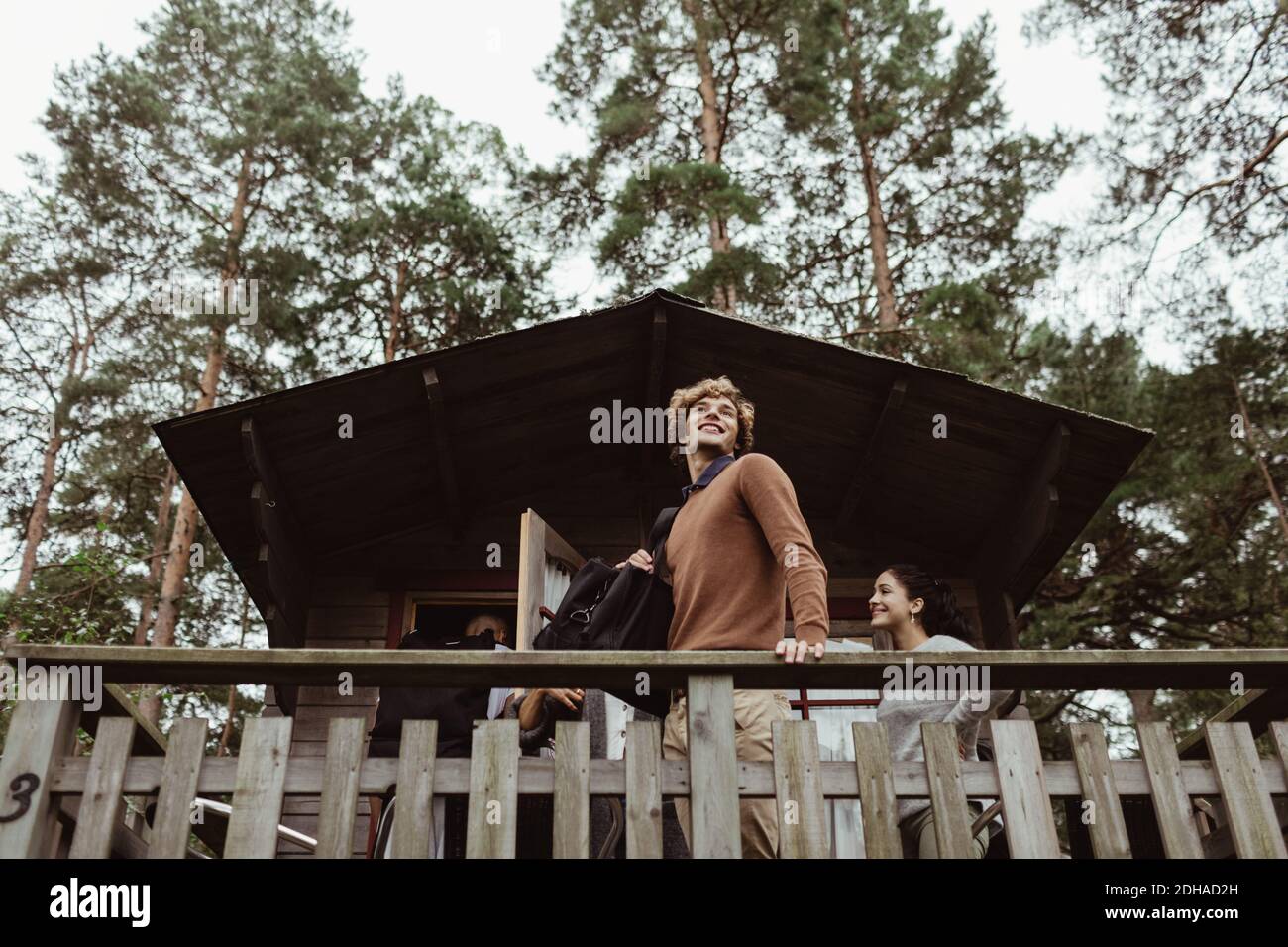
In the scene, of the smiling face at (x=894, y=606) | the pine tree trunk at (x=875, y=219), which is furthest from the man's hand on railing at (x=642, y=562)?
the pine tree trunk at (x=875, y=219)

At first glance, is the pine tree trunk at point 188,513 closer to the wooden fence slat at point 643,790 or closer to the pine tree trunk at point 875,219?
the pine tree trunk at point 875,219

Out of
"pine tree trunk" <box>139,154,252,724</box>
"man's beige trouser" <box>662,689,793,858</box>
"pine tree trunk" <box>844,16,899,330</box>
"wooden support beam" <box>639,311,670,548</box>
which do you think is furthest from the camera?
"pine tree trunk" <box>844,16,899,330</box>

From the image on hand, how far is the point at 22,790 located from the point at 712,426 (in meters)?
2.70

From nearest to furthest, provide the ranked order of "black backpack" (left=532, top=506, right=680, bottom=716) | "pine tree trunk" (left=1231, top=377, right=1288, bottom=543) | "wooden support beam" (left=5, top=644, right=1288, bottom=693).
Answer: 1. "wooden support beam" (left=5, top=644, right=1288, bottom=693)
2. "black backpack" (left=532, top=506, right=680, bottom=716)
3. "pine tree trunk" (left=1231, top=377, right=1288, bottom=543)

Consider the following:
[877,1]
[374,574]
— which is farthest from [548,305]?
[374,574]

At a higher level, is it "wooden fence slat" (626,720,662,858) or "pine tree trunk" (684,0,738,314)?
"pine tree trunk" (684,0,738,314)

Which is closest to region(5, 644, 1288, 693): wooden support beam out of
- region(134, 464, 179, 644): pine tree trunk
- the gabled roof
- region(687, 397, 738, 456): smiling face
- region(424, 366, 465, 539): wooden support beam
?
region(687, 397, 738, 456): smiling face

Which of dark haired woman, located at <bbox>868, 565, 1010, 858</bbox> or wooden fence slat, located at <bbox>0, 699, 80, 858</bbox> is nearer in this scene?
wooden fence slat, located at <bbox>0, 699, 80, 858</bbox>

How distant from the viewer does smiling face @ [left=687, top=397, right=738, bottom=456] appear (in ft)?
14.7

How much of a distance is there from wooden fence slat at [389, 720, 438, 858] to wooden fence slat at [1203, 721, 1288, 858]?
2.34m

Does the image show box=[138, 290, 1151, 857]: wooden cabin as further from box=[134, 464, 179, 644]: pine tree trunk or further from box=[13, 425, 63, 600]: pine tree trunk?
box=[13, 425, 63, 600]: pine tree trunk

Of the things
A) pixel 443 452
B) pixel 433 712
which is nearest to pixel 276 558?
pixel 443 452

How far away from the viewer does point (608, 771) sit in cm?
322

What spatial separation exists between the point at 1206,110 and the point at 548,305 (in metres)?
8.91
